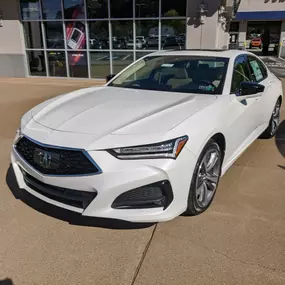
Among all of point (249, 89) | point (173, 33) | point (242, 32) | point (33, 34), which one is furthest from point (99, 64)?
point (242, 32)

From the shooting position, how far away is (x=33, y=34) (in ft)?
40.8

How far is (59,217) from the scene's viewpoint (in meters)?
2.94

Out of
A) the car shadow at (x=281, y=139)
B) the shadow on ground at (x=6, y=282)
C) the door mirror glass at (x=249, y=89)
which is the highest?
the door mirror glass at (x=249, y=89)

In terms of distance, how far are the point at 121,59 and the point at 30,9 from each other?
4.03 metres

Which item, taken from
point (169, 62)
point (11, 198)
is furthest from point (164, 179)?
point (169, 62)

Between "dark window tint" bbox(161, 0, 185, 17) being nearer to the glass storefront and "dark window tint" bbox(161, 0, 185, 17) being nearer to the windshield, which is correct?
the glass storefront

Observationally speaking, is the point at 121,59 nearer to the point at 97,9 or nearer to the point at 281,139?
the point at 97,9

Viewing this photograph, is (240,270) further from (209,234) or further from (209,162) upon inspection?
(209,162)

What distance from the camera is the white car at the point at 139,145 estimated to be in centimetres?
235

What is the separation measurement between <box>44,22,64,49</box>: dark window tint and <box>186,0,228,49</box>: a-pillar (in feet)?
16.2

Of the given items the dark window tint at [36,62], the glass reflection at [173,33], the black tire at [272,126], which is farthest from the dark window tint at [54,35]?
the black tire at [272,126]

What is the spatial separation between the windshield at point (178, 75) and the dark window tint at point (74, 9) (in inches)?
333

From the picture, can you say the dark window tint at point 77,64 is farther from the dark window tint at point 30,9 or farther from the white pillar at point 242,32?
the white pillar at point 242,32

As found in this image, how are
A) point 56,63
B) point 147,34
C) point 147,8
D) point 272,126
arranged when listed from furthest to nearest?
point 56,63 → point 147,34 → point 147,8 → point 272,126
